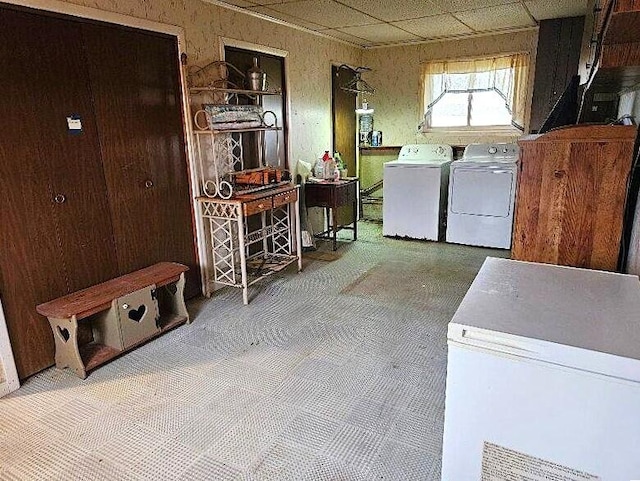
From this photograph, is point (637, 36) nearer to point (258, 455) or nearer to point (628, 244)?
point (628, 244)

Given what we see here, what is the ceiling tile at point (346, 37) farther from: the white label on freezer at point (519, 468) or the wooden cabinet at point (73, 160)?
the white label on freezer at point (519, 468)

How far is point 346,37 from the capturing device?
4.98m

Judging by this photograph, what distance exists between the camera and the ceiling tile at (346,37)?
466 cm

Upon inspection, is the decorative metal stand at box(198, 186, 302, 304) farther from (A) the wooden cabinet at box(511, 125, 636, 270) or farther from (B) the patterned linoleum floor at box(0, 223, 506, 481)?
(A) the wooden cabinet at box(511, 125, 636, 270)

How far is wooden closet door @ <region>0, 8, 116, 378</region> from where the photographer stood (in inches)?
89.3

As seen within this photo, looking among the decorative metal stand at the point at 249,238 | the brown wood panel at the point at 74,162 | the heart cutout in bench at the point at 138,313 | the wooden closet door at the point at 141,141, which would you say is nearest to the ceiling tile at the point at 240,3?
the wooden closet door at the point at 141,141

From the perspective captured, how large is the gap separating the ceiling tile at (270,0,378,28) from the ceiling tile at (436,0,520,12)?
0.69m

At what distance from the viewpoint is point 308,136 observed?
15.9 ft

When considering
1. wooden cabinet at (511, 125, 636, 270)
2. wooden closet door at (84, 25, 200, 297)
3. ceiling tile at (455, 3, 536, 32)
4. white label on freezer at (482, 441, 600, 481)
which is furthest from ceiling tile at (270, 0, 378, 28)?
white label on freezer at (482, 441, 600, 481)

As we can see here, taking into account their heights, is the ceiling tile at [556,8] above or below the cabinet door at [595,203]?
above

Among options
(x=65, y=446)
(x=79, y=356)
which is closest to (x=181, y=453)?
(x=65, y=446)

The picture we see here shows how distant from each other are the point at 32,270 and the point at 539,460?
2.59 m

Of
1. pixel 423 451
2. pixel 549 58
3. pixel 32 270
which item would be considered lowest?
pixel 423 451

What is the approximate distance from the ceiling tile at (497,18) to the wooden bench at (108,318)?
3422mm
